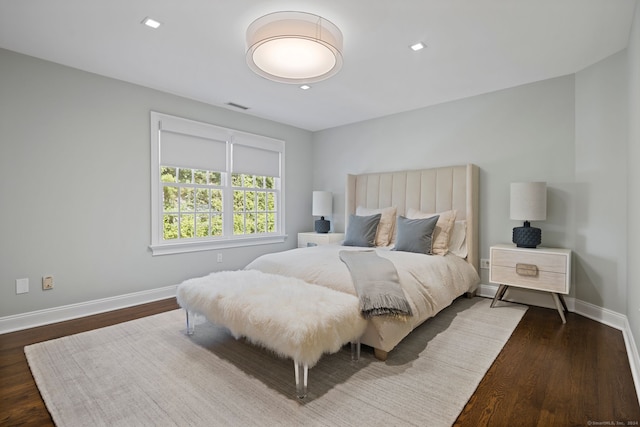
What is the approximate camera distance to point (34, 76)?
2.85m

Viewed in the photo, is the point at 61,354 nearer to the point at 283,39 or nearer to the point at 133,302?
the point at 133,302

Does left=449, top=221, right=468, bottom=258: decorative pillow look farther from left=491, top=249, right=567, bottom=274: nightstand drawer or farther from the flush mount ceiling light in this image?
the flush mount ceiling light

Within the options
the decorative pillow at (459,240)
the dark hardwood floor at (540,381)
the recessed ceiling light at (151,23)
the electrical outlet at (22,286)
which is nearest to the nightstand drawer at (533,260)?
the decorative pillow at (459,240)

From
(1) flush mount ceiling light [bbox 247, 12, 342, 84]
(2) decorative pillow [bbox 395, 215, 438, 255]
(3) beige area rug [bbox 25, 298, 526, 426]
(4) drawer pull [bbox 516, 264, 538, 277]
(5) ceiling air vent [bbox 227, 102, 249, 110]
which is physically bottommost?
(3) beige area rug [bbox 25, 298, 526, 426]

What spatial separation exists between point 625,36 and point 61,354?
503 centimetres

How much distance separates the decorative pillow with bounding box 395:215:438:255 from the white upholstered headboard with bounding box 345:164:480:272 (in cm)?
50

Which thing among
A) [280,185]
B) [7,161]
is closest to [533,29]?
[280,185]

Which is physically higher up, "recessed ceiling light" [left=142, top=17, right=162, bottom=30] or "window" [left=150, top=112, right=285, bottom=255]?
"recessed ceiling light" [left=142, top=17, right=162, bottom=30]

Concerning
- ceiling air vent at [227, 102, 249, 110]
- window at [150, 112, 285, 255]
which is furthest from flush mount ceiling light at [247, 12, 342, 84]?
window at [150, 112, 285, 255]

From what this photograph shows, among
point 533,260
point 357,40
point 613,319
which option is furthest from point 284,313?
point 613,319

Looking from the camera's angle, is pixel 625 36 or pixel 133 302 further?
pixel 133 302

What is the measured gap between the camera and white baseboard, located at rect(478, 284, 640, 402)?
195cm

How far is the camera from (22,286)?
2.81m

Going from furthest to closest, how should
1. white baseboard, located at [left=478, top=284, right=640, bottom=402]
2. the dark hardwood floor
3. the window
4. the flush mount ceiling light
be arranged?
the window
the flush mount ceiling light
white baseboard, located at [left=478, top=284, right=640, bottom=402]
the dark hardwood floor
